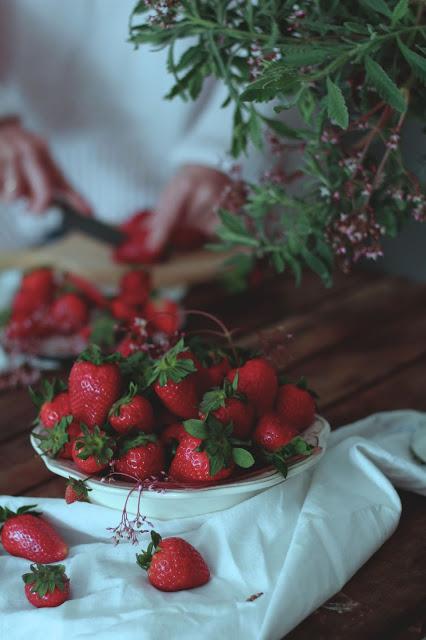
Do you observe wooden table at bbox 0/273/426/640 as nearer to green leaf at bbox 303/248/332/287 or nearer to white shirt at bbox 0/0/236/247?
green leaf at bbox 303/248/332/287

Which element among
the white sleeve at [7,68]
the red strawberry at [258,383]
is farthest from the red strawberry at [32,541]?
the white sleeve at [7,68]

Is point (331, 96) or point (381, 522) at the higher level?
point (331, 96)

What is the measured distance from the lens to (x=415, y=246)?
1828 millimetres

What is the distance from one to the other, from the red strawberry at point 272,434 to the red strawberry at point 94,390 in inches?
5.5

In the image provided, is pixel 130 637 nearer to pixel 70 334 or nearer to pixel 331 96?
pixel 331 96

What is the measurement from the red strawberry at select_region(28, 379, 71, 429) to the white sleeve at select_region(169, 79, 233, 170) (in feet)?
2.94

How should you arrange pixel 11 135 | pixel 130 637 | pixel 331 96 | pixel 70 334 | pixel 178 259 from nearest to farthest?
pixel 130 637, pixel 331 96, pixel 70 334, pixel 178 259, pixel 11 135

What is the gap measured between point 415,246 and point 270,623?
48.2 inches

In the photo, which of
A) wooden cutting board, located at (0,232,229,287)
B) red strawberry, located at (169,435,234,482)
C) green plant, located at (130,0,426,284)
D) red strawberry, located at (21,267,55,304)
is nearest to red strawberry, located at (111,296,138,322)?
red strawberry, located at (21,267,55,304)

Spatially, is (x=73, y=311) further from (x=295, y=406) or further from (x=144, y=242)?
(x=295, y=406)

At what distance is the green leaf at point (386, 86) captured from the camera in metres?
0.80

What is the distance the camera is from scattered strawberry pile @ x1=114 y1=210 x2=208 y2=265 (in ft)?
5.47

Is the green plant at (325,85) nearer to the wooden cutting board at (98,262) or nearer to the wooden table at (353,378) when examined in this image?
the wooden table at (353,378)

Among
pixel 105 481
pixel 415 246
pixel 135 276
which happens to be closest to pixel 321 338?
pixel 135 276
